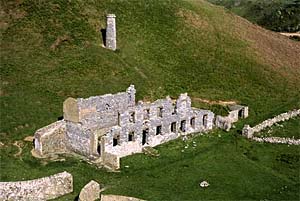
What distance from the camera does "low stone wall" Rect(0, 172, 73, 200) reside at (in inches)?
1270

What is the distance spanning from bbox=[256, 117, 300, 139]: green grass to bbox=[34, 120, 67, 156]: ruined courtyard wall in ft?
57.7

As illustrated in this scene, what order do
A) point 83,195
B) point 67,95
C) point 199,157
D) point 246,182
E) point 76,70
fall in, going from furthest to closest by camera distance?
point 76,70, point 67,95, point 199,157, point 246,182, point 83,195

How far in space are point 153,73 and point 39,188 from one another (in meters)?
29.2

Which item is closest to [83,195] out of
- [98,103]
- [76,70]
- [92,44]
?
[98,103]

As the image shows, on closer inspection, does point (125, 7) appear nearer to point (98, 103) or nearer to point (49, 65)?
point (49, 65)

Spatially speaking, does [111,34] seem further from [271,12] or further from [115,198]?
[271,12]

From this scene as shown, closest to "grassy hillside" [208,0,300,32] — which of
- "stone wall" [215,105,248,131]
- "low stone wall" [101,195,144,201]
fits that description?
"stone wall" [215,105,248,131]

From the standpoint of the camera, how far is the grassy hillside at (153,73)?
37.0m

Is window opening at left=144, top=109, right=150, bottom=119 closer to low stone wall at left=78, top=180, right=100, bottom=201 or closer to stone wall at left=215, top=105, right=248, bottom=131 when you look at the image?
stone wall at left=215, top=105, right=248, bottom=131

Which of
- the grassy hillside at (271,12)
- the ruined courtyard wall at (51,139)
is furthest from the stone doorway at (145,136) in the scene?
the grassy hillside at (271,12)

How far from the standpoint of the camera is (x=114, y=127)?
133ft

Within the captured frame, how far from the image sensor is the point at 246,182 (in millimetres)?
35938

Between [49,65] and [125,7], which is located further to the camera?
[125,7]

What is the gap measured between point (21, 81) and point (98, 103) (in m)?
12.4
